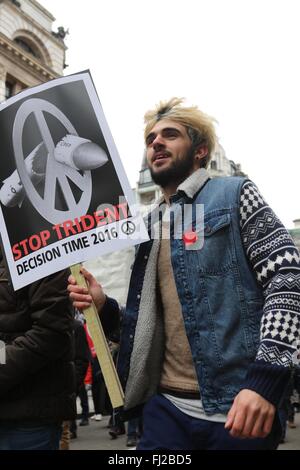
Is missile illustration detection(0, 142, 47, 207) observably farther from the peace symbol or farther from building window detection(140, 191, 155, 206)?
building window detection(140, 191, 155, 206)

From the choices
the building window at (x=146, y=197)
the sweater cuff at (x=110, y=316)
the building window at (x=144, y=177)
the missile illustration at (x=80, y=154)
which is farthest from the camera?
the building window at (x=144, y=177)

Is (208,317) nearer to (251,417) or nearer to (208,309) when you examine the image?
(208,309)

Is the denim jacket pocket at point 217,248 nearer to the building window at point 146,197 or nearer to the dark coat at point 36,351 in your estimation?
the dark coat at point 36,351

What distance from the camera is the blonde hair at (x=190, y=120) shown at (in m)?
2.67

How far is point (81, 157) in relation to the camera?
2396mm

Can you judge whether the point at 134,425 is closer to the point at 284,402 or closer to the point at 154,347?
the point at 154,347

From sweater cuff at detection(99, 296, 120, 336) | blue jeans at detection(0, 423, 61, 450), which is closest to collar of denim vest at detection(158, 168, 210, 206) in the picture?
sweater cuff at detection(99, 296, 120, 336)

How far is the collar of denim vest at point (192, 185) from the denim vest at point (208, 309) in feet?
0.07

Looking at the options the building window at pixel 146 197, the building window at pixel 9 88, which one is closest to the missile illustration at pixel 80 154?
the building window at pixel 9 88

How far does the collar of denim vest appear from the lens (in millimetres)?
2439

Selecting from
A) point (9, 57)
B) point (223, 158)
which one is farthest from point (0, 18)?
point (223, 158)

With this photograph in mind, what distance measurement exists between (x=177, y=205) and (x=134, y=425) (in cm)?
526

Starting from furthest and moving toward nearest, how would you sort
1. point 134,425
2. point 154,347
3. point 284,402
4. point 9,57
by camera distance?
point 9,57 → point 134,425 → point 154,347 → point 284,402

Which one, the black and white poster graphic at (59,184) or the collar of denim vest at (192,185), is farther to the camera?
the collar of denim vest at (192,185)
